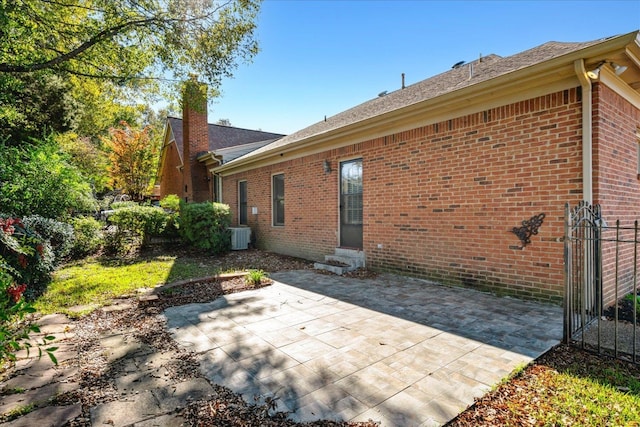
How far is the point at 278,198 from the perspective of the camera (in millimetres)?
10500

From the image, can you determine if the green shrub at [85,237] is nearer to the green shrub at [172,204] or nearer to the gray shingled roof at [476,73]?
the green shrub at [172,204]

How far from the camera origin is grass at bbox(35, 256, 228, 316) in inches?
196

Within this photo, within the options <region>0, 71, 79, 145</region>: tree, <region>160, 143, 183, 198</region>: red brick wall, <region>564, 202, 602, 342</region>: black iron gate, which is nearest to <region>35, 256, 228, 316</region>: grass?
<region>564, 202, 602, 342</region>: black iron gate

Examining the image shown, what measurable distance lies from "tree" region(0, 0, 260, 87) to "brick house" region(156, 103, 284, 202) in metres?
4.41

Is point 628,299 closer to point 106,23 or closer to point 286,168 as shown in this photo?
point 286,168

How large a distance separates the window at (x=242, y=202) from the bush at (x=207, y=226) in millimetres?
2174

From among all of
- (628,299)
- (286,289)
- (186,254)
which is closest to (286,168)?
(186,254)

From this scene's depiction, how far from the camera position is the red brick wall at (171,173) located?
17.4m

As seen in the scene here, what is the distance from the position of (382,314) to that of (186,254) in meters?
7.63

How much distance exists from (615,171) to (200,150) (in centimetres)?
1443

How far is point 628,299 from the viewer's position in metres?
4.76

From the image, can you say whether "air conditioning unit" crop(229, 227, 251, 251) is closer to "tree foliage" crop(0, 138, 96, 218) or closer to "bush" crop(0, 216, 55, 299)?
"tree foliage" crop(0, 138, 96, 218)

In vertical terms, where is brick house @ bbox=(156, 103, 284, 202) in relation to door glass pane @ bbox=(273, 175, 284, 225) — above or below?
above

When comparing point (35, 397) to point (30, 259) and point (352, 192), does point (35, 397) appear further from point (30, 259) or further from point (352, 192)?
point (352, 192)
